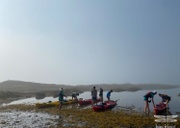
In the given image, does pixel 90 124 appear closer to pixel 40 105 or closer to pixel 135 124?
pixel 135 124

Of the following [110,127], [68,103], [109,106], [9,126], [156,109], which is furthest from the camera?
[68,103]

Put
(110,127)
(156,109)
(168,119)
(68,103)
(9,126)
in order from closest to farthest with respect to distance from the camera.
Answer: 1. (168,119)
2. (110,127)
3. (9,126)
4. (156,109)
5. (68,103)

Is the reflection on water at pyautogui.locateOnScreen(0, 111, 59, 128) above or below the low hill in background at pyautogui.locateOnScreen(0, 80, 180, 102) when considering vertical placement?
below

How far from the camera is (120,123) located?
1903 cm

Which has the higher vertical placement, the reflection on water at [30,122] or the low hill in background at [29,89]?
the low hill in background at [29,89]

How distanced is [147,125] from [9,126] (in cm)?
1279

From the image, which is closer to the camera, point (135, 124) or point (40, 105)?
point (135, 124)

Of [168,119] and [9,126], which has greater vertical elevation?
[168,119]

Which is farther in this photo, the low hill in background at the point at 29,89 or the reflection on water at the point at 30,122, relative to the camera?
the low hill in background at the point at 29,89

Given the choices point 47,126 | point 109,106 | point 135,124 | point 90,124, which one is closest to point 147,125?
point 135,124

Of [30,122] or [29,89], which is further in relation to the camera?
[29,89]

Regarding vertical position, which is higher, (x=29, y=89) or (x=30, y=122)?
(x=29, y=89)

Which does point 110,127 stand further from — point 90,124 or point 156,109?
point 156,109

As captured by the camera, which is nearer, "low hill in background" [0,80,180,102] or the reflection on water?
the reflection on water
